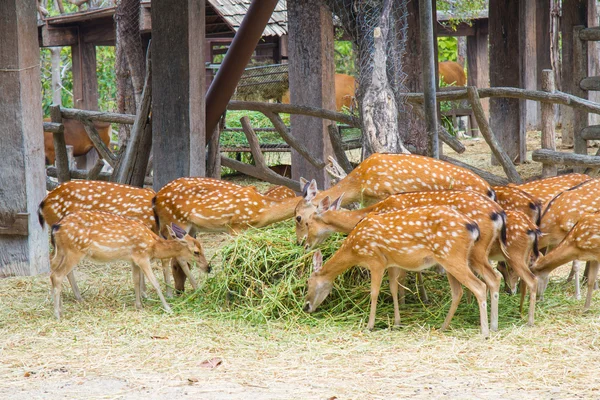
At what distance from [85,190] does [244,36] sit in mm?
2280

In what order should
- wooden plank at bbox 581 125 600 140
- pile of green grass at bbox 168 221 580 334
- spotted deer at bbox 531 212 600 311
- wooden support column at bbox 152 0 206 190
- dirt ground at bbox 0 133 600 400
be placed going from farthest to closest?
wooden plank at bbox 581 125 600 140, wooden support column at bbox 152 0 206 190, pile of green grass at bbox 168 221 580 334, spotted deer at bbox 531 212 600 311, dirt ground at bbox 0 133 600 400

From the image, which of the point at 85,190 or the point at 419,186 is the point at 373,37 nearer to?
the point at 419,186

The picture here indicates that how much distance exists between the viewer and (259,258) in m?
6.63

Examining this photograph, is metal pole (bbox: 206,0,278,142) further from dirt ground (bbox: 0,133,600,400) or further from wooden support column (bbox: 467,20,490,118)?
wooden support column (bbox: 467,20,490,118)

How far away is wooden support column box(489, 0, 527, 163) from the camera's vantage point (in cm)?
1310

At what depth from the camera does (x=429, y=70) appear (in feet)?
24.8

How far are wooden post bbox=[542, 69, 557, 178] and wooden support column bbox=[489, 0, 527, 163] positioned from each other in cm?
344

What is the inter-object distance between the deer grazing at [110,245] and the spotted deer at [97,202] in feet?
2.50

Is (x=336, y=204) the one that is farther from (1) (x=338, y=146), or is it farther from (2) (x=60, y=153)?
(2) (x=60, y=153)

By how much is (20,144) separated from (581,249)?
4860mm

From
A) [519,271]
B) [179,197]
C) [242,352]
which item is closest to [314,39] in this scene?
[179,197]

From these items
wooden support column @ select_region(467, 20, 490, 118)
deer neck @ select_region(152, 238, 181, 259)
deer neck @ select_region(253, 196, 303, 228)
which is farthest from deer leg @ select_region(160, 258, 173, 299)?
wooden support column @ select_region(467, 20, 490, 118)

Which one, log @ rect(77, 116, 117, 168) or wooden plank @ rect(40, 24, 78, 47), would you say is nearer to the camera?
log @ rect(77, 116, 117, 168)

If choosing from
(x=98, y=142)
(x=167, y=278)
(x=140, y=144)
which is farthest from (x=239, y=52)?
(x=167, y=278)
